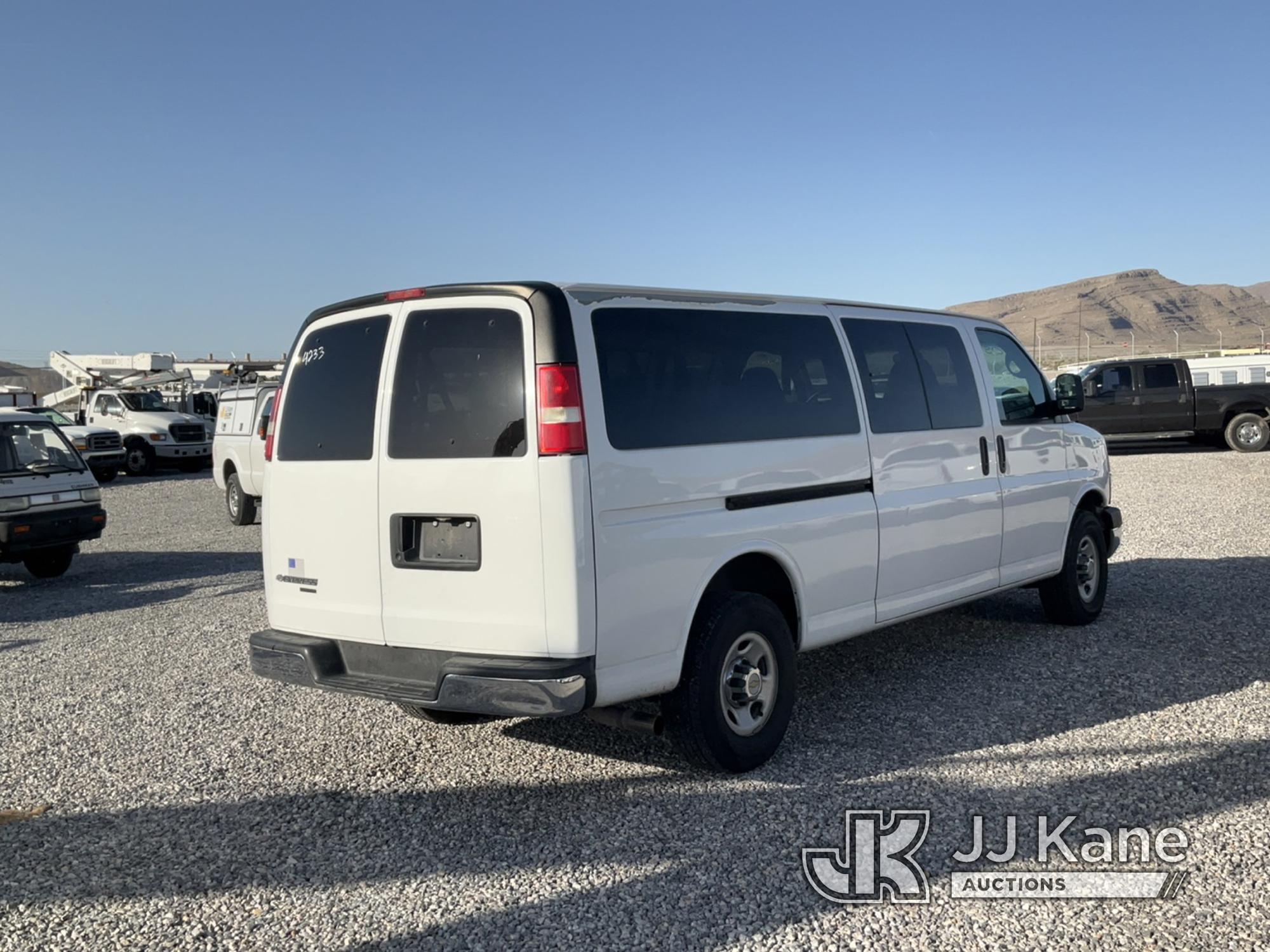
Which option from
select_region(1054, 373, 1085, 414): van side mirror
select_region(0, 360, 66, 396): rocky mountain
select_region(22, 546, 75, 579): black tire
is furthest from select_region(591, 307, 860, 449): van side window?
select_region(0, 360, 66, 396): rocky mountain

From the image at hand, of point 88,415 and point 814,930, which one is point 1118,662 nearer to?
point 814,930

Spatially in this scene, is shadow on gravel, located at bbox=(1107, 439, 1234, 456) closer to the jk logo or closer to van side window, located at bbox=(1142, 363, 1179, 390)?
van side window, located at bbox=(1142, 363, 1179, 390)

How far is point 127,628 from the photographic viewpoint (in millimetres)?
9180

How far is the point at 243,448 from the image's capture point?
16703 mm

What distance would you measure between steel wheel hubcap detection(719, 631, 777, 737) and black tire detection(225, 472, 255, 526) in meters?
13.1

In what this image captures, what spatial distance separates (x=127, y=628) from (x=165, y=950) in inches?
242

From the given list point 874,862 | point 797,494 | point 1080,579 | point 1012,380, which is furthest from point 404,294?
point 1080,579

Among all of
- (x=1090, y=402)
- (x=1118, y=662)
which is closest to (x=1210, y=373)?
(x=1090, y=402)

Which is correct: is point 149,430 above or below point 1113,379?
below

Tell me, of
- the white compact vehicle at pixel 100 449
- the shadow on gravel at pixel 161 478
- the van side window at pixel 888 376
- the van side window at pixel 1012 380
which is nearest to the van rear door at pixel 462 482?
the van side window at pixel 888 376

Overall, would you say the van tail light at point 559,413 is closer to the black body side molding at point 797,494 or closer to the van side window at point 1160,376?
the black body side molding at point 797,494

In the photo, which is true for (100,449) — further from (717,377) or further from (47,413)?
(717,377)

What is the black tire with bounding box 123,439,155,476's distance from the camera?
28.6 meters

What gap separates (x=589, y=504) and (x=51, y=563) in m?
10.3
